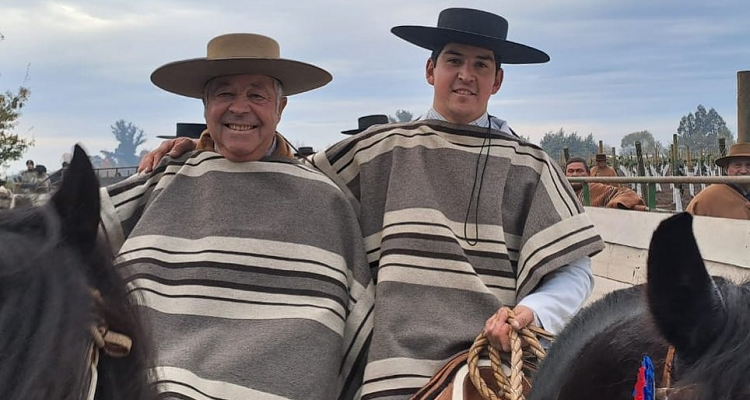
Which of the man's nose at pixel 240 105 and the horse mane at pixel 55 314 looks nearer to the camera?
the horse mane at pixel 55 314

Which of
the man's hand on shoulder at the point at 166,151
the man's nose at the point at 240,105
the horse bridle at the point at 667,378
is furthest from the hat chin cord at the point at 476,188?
the horse bridle at the point at 667,378

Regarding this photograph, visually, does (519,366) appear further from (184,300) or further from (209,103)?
(209,103)

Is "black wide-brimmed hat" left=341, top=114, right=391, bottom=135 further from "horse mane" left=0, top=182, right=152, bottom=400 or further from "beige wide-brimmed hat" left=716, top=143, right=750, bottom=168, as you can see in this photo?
"horse mane" left=0, top=182, right=152, bottom=400

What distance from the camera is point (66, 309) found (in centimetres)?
124

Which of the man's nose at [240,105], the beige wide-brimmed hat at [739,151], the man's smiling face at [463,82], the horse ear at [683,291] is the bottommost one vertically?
the horse ear at [683,291]

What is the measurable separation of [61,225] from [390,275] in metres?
1.73

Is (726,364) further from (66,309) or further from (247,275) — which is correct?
(247,275)

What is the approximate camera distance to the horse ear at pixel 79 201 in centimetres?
133

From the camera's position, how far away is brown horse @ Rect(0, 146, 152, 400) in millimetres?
1146

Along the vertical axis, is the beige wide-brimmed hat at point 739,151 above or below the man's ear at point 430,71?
below

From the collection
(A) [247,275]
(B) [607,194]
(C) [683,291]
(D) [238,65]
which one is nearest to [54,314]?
(C) [683,291]

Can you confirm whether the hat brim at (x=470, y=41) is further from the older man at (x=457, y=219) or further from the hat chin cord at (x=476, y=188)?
the hat chin cord at (x=476, y=188)

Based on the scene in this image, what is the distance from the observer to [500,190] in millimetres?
3084

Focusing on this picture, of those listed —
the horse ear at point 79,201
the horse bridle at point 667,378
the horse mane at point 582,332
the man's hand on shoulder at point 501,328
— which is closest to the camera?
the horse bridle at point 667,378
